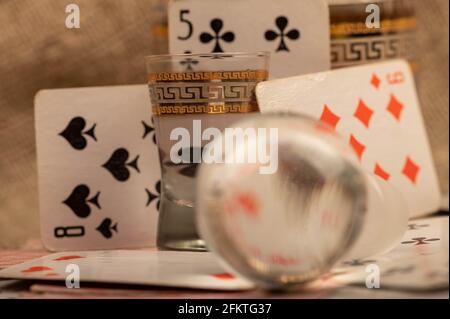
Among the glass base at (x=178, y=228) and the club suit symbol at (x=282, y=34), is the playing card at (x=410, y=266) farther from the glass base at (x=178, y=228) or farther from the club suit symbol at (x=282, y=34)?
the club suit symbol at (x=282, y=34)

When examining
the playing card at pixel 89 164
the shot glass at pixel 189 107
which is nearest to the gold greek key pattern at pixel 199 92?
the shot glass at pixel 189 107

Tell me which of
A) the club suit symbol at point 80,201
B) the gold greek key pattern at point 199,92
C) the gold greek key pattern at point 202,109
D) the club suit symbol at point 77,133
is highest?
the gold greek key pattern at point 199,92

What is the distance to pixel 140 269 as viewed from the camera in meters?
1.00

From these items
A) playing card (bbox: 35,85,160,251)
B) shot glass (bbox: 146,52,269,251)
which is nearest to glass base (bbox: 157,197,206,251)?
shot glass (bbox: 146,52,269,251)

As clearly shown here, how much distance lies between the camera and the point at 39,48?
1.44 m

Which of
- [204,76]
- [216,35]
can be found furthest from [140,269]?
[216,35]

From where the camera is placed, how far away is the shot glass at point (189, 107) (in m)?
1.16

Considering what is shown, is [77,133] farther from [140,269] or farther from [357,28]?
[357,28]

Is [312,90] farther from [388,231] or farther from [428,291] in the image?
[428,291]

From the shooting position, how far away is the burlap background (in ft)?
4.70

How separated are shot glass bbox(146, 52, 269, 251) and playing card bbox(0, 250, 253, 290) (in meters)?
0.06

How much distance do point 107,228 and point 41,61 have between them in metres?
0.35

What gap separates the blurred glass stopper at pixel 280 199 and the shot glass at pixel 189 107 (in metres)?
0.29

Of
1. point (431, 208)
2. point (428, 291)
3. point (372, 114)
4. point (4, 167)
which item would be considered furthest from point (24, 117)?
point (428, 291)
